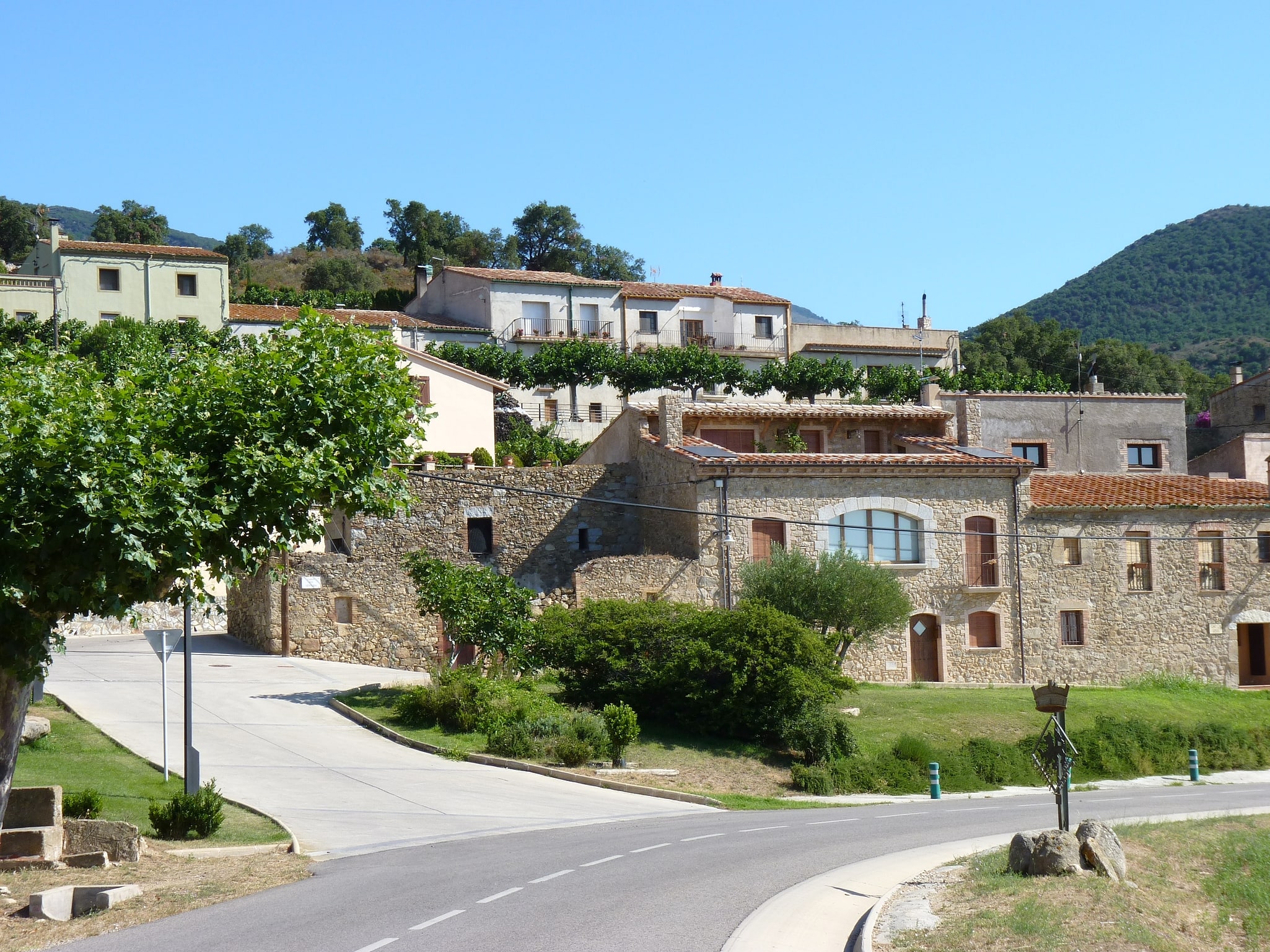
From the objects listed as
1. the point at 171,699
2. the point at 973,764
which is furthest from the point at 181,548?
the point at 973,764

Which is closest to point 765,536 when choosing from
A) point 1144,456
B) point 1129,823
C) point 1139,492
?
point 1139,492

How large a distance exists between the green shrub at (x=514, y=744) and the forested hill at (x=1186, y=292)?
101 meters

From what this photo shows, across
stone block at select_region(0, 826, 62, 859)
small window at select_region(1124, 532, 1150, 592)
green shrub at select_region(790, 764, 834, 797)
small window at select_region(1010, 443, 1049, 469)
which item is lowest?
green shrub at select_region(790, 764, 834, 797)

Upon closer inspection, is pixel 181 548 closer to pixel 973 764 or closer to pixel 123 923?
pixel 123 923

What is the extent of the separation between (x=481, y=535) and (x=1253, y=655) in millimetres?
24500

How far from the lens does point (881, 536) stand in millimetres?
36969

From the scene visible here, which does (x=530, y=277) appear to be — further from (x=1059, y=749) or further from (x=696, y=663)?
(x=1059, y=749)

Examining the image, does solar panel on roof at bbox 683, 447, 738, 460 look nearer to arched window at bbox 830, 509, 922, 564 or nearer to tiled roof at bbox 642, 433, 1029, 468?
tiled roof at bbox 642, 433, 1029, 468

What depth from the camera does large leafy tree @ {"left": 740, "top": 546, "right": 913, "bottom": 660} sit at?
32906 mm

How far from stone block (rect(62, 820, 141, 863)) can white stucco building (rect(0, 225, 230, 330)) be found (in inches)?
1764

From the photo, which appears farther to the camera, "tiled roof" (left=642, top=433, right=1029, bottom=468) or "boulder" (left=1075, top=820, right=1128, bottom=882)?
"tiled roof" (left=642, top=433, right=1029, bottom=468)

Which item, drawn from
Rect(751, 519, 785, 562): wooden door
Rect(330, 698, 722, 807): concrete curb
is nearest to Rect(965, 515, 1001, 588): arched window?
Rect(751, 519, 785, 562): wooden door

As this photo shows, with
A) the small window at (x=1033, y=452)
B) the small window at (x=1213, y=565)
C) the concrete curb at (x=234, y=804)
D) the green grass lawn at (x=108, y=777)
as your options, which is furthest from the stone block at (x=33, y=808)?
the small window at (x=1033, y=452)

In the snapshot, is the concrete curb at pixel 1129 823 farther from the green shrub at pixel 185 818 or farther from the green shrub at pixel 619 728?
the green shrub at pixel 619 728
